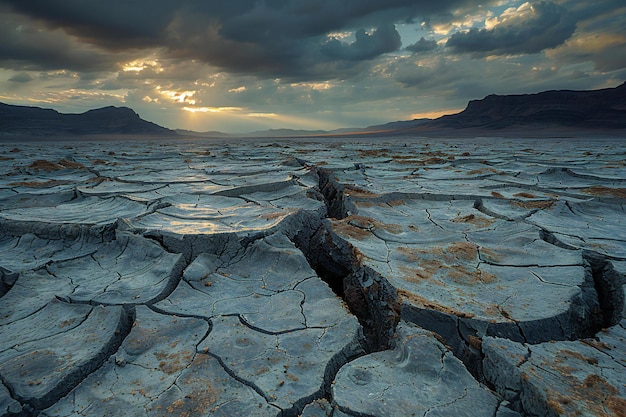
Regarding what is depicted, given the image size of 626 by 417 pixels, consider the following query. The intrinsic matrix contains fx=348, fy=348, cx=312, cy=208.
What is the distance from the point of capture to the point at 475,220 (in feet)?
8.38

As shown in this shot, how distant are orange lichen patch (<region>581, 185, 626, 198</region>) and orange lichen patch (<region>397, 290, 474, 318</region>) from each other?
2.85 meters

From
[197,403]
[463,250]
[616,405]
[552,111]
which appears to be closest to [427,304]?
[616,405]

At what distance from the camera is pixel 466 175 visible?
4586 mm

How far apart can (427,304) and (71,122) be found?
58140 mm

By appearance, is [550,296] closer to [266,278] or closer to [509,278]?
[509,278]

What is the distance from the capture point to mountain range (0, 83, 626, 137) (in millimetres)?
33438

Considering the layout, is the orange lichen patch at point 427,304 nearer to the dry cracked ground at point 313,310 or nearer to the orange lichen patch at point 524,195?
the dry cracked ground at point 313,310

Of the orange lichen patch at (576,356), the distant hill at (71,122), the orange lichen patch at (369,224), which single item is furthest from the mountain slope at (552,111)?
the distant hill at (71,122)

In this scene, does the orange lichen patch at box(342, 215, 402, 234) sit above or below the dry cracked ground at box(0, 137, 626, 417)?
above

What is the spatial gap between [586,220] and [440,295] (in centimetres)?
183

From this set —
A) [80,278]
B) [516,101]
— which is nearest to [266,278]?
[80,278]

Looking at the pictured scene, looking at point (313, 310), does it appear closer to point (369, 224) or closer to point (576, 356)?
point (576, 356)

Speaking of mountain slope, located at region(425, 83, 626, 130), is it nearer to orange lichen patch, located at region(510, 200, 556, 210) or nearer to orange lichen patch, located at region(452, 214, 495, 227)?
orange lichen patch, located at region(510, 200, 556, 210)

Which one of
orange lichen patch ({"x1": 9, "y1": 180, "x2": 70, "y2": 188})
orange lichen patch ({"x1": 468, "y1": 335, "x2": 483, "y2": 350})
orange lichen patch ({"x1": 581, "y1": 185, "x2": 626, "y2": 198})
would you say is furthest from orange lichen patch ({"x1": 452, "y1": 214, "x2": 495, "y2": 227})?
orange lichen patch ({"x1": 9, "y1": 180, "x2": 70, "y2": 188})
